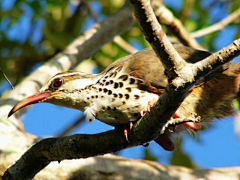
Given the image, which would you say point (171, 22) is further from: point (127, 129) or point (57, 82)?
point (127, 129)

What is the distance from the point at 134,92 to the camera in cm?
448

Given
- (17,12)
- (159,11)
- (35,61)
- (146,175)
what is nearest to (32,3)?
(17,12)

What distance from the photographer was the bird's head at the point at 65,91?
4.76 meters

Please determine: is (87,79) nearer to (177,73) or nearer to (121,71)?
(121,71)

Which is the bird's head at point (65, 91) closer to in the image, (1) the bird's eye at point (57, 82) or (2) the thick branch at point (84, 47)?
(1) the bird's eye at point (57, 82)

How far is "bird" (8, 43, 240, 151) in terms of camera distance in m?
4.43

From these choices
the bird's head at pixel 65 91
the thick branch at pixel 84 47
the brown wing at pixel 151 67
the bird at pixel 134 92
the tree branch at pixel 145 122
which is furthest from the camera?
the thick branch at pixel 84 47

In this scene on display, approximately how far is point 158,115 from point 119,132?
59 centimetres

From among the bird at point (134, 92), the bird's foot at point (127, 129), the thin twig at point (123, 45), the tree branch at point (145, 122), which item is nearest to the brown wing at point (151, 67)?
the bird at point (134, 92)

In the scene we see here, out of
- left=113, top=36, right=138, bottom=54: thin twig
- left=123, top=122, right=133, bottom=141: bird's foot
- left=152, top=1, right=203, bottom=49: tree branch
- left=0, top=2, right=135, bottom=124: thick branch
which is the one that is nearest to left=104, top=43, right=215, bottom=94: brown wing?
left=123, top=122, right=133, bottom=141: bird's foot

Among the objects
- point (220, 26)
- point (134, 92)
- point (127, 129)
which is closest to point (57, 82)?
point (134, 92)

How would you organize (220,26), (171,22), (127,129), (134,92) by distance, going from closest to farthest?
1. (127,129)
2. (134,92)
3. (171,22)
4. (220,26)

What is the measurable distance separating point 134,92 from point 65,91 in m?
0.72

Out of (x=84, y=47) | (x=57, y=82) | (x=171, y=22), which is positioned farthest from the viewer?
(x=171, y=22)
